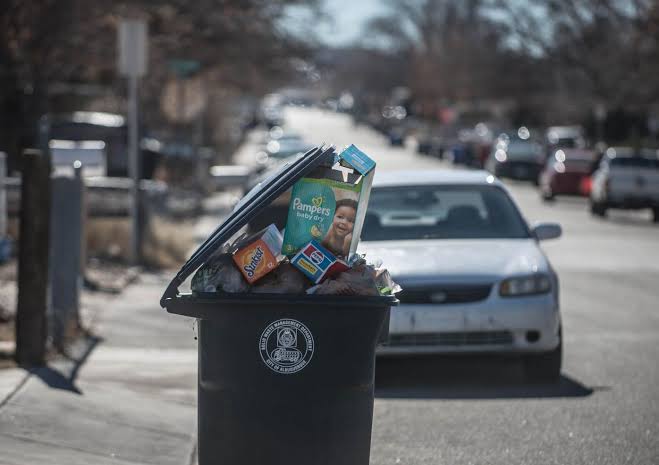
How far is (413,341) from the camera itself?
28.6 feet

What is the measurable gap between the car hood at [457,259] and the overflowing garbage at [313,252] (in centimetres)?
343

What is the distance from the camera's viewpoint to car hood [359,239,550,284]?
8820mm

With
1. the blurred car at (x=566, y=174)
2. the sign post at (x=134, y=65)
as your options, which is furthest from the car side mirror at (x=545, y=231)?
the blurred car at (x=566, y=174)

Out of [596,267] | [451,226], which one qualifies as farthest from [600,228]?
[451,226]

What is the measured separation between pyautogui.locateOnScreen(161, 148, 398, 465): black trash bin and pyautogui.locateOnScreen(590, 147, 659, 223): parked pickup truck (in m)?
24.9

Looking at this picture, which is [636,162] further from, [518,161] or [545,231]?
[545,231]

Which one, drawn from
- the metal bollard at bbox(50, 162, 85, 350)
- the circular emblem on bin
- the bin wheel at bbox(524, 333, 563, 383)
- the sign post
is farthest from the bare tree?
the circular emblem on bin

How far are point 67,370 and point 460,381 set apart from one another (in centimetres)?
272

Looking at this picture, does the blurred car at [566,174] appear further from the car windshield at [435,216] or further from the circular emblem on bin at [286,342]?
the circular emblem on bin at [286,342]

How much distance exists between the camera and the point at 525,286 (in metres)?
8.84

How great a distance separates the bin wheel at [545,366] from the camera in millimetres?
8906

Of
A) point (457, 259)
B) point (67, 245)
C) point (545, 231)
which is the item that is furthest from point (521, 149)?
point (457, 259)

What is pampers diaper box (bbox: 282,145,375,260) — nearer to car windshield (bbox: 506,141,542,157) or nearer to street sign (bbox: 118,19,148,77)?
street sign (bbox: 118,19,148,77)

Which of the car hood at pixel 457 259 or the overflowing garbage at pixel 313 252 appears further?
the car hood at pixel 457 259
